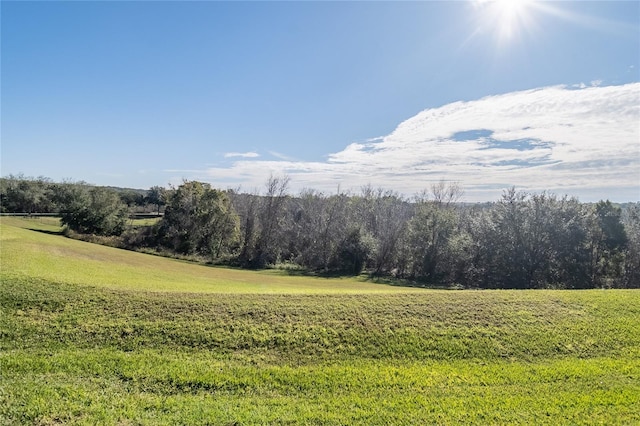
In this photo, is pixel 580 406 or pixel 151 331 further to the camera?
pixel 151 331

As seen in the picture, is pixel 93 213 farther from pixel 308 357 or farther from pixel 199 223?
pixel 308 357

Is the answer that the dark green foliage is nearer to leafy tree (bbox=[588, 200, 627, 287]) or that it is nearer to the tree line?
the tree line

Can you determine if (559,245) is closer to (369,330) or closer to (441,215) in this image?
(441,215)

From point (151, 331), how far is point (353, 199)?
48585mm

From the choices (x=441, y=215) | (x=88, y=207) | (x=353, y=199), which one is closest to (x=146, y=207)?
(x=88, y=207)

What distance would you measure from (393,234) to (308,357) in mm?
34716

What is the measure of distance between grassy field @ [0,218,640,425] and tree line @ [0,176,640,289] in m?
24.3

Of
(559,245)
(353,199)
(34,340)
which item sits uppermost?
(353,199)

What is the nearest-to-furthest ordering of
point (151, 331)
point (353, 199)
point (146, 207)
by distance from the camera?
point (151, 331)
point (353, 199)
point (146, 207)

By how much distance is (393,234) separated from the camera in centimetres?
4194

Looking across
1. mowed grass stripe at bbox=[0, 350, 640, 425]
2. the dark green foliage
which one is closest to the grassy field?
mowed grass stripe at bbox=[0, 350, 640, 425]

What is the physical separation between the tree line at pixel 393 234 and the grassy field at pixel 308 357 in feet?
79.7

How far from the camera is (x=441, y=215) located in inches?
1549

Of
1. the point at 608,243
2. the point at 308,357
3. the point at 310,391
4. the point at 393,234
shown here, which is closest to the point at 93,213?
the point at 393,234
